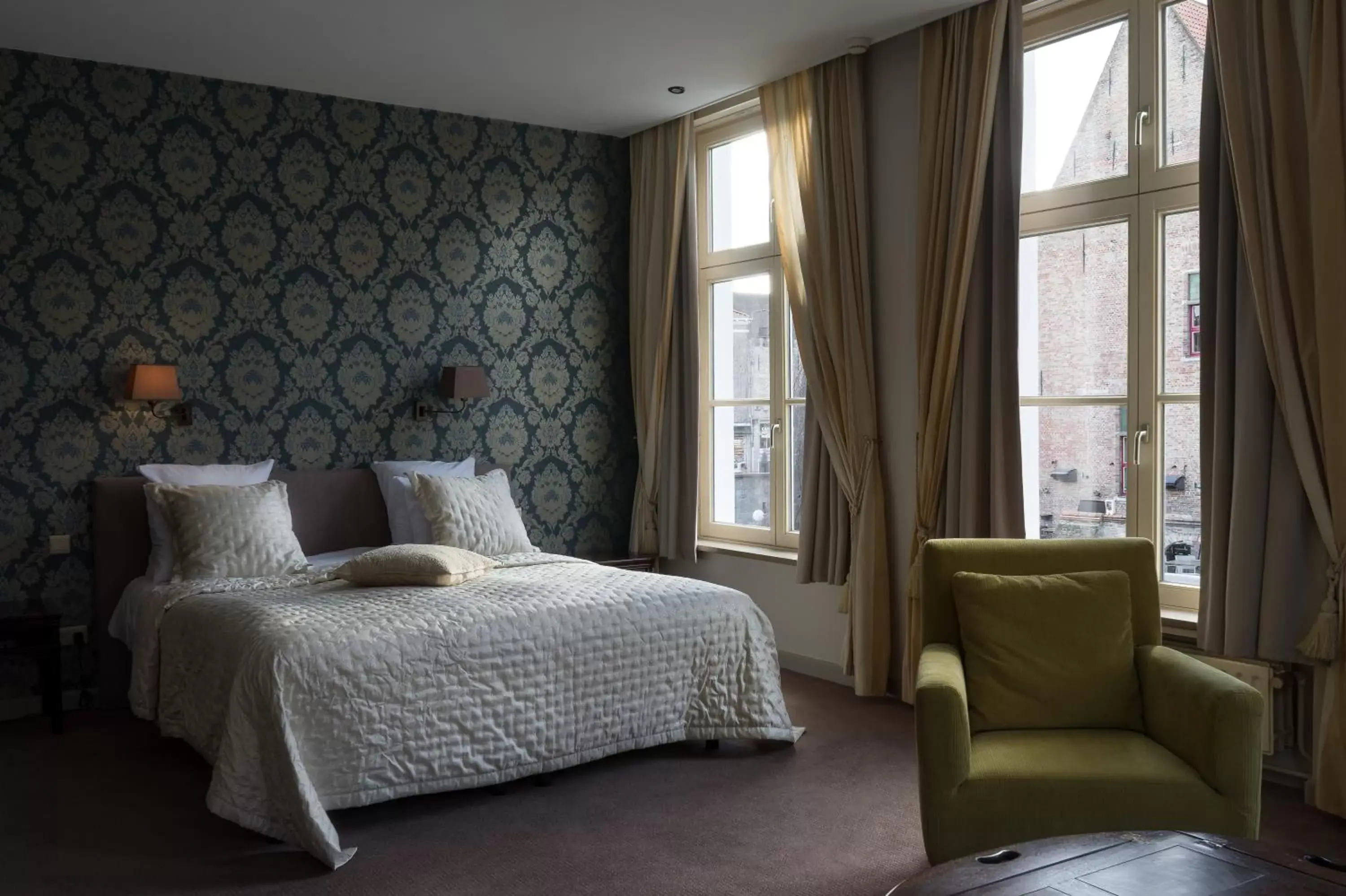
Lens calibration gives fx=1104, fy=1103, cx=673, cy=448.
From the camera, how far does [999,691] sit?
300 centimetres

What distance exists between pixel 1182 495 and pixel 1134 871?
2.29 meters

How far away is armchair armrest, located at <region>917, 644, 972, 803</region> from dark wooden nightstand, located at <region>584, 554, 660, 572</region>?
3.00 meters

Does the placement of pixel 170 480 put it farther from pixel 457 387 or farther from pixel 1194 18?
pixel 1194 18

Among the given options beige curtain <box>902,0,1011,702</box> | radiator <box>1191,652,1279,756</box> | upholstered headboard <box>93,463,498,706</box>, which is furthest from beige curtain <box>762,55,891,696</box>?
upholstered headboard <box>93,463,498,706</box>

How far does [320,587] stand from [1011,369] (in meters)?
2.74

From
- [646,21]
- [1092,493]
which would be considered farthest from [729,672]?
[646,21]

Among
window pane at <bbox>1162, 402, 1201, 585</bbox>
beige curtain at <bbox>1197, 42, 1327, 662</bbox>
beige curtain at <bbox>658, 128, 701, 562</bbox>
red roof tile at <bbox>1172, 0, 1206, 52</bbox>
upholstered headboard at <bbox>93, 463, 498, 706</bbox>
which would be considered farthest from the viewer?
beige curtain at <bbox>658, 128, 701, 562</bbox>

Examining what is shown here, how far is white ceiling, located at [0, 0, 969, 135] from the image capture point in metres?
4.22

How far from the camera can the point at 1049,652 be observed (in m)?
3.03

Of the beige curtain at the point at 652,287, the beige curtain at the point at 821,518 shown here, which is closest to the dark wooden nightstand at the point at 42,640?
the beige curtain at the point at 652,287

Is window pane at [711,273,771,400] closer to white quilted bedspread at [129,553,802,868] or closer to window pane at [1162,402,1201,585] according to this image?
white quilted bedspread at [129,553,802,868]

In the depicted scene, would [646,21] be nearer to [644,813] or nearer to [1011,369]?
[1011,369]

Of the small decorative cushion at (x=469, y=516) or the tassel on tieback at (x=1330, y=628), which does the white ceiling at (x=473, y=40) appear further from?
the tassel on tieback at (x=1330, y=628)

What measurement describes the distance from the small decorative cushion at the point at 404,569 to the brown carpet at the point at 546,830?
81 cm
